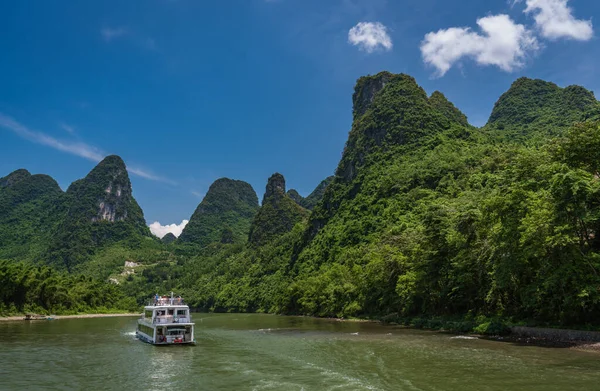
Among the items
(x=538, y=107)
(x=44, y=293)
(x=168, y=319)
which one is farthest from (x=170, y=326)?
(x=538, y=107)

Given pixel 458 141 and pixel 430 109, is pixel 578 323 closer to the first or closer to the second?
pixel 458 141

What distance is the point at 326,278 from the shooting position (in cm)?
8056

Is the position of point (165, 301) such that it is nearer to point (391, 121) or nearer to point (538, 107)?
point (391, 121)

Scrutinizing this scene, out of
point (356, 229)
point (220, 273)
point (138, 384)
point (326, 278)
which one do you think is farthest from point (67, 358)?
point (220, 273)

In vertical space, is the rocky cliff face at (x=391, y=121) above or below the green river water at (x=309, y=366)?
above

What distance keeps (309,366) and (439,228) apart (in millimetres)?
27640

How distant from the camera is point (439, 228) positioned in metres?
47.9

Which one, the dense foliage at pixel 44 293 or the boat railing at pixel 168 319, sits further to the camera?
the dense foliage at pixel 44 293

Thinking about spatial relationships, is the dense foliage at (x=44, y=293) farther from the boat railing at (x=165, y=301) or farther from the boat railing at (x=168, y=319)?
the boat railing at (x=168, y=319)

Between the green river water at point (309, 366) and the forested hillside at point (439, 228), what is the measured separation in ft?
21.7

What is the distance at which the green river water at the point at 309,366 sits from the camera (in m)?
20.1

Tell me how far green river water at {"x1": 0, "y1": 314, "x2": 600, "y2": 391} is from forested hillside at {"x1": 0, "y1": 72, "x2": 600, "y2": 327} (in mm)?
6600

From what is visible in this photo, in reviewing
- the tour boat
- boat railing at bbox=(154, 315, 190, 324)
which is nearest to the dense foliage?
the tour boat

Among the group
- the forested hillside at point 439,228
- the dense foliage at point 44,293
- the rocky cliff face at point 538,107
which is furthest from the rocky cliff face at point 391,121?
the dense foliage at point 44,293
